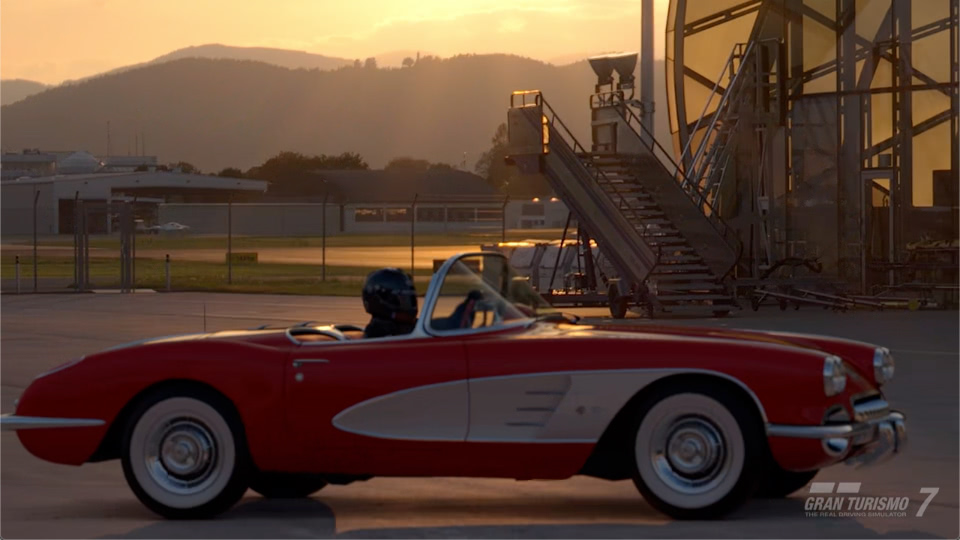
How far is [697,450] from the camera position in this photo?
7.18 metres

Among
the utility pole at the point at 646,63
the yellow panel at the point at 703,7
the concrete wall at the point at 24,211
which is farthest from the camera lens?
the concrete wall at the point at 24,211

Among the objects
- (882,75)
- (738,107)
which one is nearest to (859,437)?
(738,107)

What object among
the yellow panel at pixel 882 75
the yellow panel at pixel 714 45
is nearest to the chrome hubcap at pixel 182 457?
the yellow panel at pixel 882 75

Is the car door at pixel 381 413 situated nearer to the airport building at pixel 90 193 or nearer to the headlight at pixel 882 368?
the headlight at pixel 882 368

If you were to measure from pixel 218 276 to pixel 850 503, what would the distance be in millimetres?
35808

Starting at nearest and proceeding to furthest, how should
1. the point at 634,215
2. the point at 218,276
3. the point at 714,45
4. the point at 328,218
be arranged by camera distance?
the point at 634,215, the point at 714,45, the point at 218,276, the point at 328,218

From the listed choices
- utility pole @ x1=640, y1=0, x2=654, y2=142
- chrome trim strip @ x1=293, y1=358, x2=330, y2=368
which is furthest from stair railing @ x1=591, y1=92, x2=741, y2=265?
chrome trim strip @ x1=293, y1=358, x2=330, y2=368

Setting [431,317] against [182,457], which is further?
[431,317]

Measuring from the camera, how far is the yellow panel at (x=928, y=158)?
95.6ft

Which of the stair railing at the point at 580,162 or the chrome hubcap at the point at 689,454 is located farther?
the stair railing at the point at 580,162

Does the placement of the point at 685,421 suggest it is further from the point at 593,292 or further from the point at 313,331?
the point at 593,292

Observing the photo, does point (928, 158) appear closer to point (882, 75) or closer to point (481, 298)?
point (882, 75)

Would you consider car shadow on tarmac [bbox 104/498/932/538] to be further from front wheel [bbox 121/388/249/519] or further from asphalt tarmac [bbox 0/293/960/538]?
front wheel [bbox 121/388/249/519]

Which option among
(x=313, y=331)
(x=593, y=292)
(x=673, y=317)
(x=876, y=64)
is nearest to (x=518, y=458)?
(x=313, y=331)
